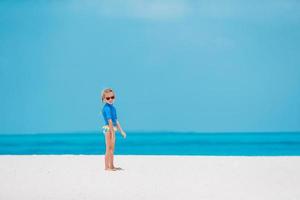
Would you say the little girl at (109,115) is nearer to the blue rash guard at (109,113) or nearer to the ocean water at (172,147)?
the blue rash guard at (109,113)
